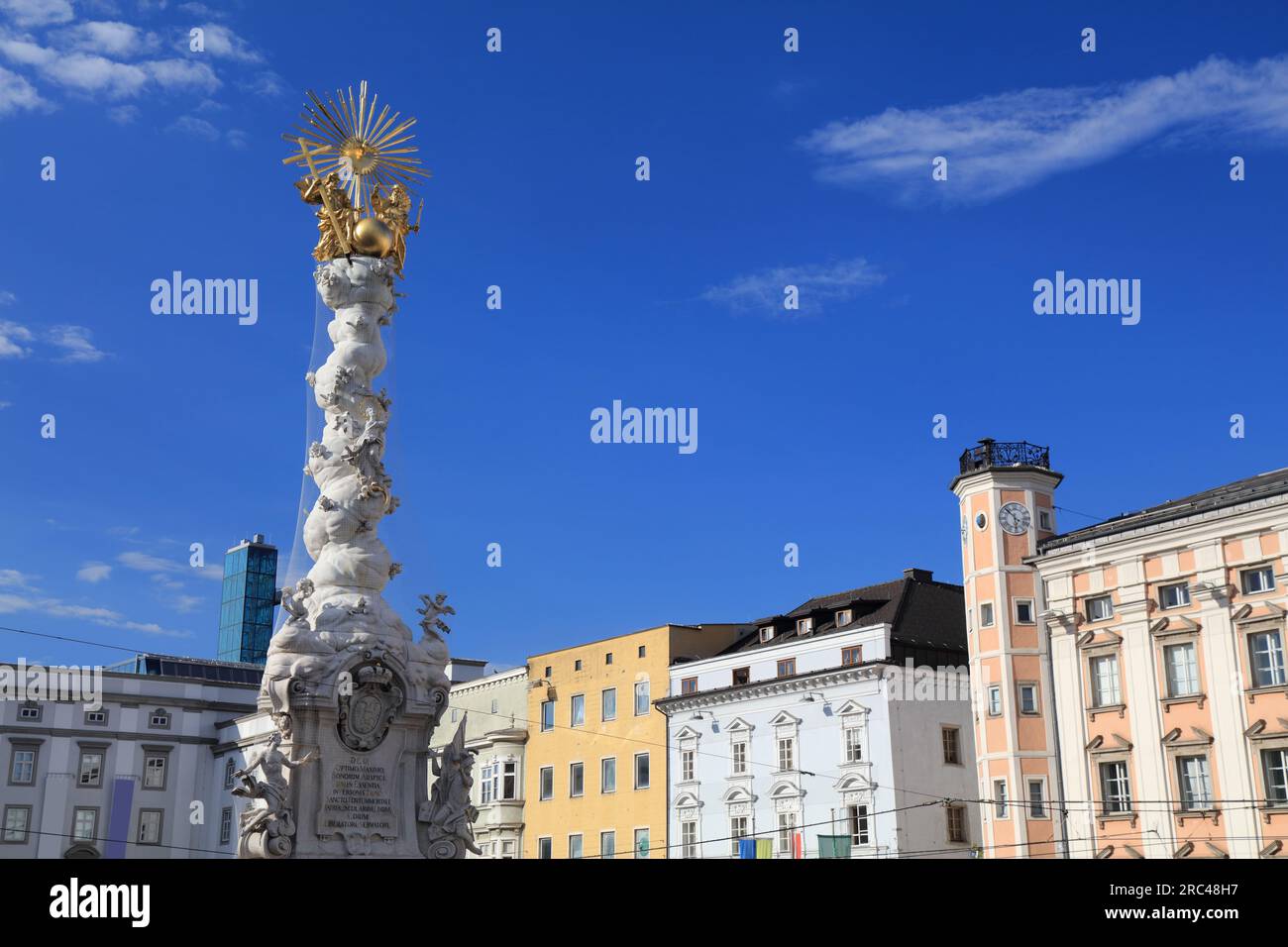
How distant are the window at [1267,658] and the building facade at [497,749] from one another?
104 feet

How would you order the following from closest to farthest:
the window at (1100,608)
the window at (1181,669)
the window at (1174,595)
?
the window at (1181,669) → the window at (1174,595) → the window at (1100,608)

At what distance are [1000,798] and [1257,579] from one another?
10850 millimetres

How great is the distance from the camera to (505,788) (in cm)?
6028

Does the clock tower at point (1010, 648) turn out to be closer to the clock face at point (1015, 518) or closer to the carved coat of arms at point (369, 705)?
the clock face at point (1015, 518)

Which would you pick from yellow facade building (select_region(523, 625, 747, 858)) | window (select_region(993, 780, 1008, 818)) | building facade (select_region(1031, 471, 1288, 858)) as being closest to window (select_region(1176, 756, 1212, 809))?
building facade (select_region(1031, 471, 1288, 858))

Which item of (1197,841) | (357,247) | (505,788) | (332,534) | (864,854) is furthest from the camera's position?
(505,788)

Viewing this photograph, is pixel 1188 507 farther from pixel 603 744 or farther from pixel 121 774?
pixel 121 774

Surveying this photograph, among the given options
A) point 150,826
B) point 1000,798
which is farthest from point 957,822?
point 150,826

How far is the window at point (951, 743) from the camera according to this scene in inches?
1932

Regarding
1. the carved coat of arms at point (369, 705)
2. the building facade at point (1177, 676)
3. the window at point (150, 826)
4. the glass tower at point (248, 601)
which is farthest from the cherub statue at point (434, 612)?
the glass tower at point (248, 601)
